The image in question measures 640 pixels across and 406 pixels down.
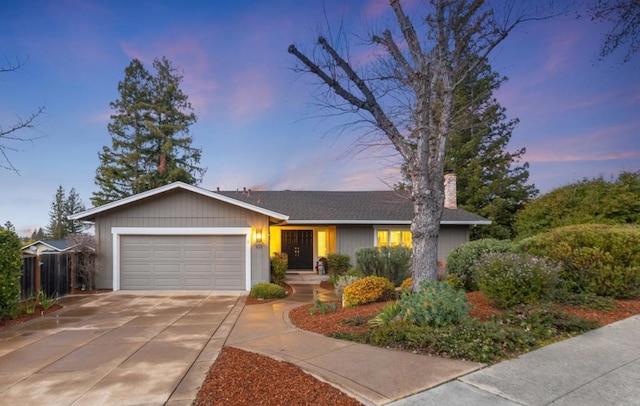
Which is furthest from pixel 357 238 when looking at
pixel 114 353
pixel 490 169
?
pixel 490 169

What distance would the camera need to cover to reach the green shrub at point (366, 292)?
737 centimetres

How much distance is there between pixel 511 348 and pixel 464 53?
5631 mm

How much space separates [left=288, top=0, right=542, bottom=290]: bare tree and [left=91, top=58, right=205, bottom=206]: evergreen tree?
68.5 feet

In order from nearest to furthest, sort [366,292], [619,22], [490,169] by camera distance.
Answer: [619,22] → [366,292] → [490,169]

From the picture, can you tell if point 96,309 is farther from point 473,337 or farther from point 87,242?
point 473,337

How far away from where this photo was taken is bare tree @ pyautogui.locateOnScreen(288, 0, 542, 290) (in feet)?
20.2

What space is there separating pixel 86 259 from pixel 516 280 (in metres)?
12.2

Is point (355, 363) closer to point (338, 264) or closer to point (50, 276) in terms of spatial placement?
point (338, 264)

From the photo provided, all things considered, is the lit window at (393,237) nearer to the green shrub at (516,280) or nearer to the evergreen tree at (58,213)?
the green shrub at (516,280)

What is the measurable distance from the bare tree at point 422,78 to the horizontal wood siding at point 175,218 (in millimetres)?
5851

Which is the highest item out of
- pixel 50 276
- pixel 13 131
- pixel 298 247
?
pixel 13 131

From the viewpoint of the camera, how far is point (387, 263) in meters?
9.59

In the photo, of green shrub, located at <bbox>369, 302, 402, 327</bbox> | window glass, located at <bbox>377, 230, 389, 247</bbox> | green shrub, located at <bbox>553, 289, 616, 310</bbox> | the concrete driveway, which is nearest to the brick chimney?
window glass, located at <bbox>377, 230, 389, 247</bbox>

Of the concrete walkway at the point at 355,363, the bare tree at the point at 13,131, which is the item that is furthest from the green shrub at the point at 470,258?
the bare tree at the point at 13,131
